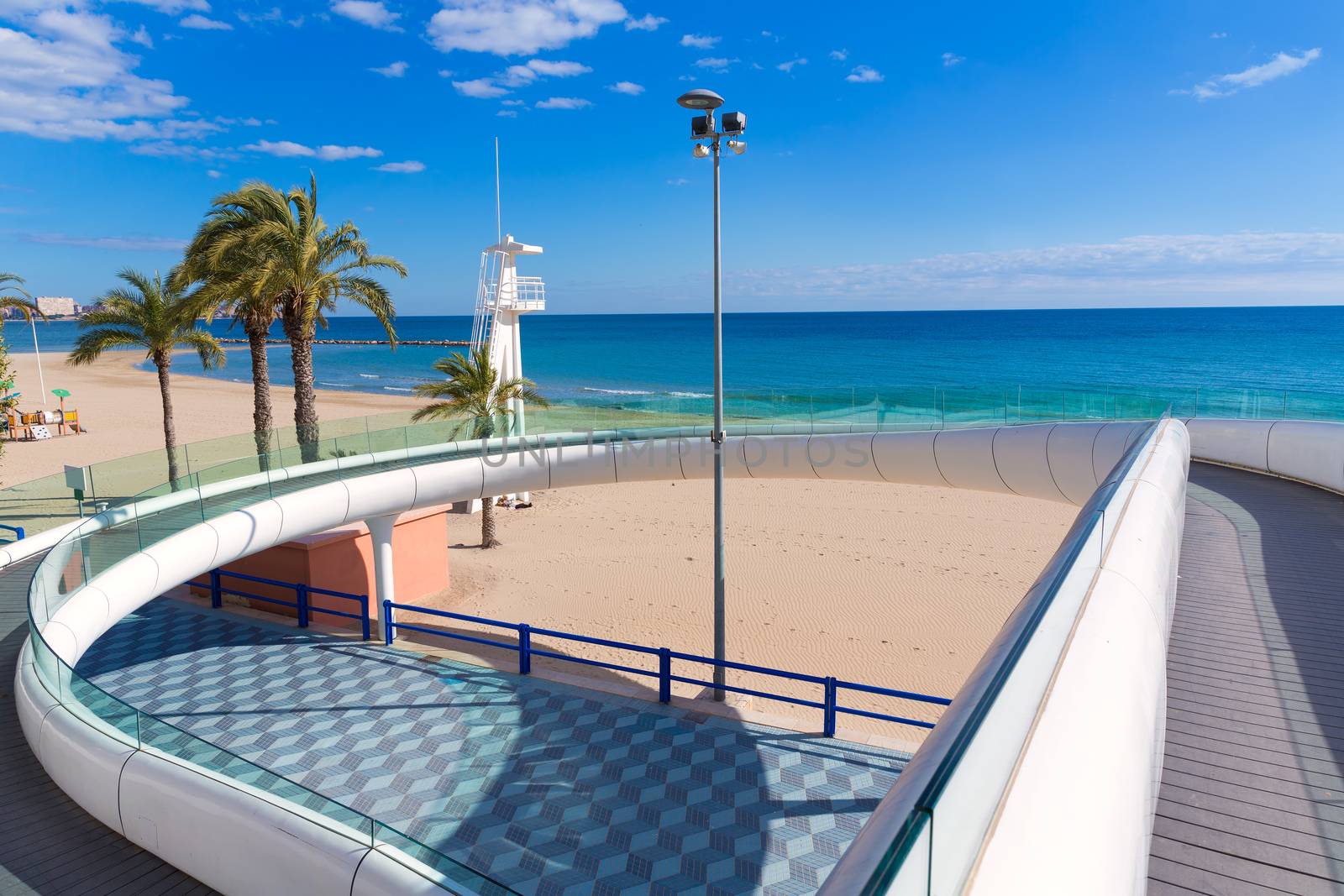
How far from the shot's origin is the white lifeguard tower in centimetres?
2841

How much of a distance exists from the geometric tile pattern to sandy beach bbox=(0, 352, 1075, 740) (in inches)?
72.2

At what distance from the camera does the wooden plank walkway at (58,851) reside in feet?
20.1

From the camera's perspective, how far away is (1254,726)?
16.7ft

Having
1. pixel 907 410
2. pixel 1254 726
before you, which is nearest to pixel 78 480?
pixel 1254 726

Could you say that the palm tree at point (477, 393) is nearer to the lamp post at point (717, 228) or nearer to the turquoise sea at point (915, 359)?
the lamp post at point (717, 228)

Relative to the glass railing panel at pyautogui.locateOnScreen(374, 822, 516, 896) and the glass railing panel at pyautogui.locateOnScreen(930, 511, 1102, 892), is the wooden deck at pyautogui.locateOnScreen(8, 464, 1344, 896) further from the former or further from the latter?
the glass railing panel at pyautogui.locateOnScreen(374, 822, 516, 896)

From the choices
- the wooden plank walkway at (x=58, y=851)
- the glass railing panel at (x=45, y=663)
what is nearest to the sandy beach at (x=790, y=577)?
the wooden plank walkway at (x=58, y=851)

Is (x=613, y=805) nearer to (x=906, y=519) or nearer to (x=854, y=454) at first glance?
(x=854, y=454)

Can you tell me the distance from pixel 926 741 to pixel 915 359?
347 ft

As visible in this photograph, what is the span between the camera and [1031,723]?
2818mm

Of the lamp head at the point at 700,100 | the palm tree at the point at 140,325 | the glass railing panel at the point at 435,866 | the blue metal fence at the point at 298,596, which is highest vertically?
the lamp head at the point at 700,100

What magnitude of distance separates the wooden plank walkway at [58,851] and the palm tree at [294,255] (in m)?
12.0

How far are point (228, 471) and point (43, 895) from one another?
8.98m

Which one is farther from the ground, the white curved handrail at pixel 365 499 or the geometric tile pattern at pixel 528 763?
the white curved handrail at pixel 365 499
